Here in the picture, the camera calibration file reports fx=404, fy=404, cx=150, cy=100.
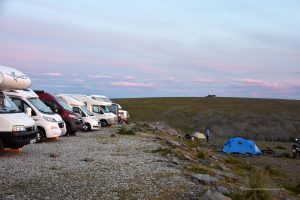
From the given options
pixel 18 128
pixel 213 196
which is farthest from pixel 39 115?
pixel 213 196

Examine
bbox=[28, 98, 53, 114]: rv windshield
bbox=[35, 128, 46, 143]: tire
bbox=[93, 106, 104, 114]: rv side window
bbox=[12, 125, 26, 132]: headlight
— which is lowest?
bbox=[35, 128, 46, 143]: tire

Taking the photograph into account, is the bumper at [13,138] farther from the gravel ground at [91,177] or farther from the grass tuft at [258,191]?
the grass tuft at [258,191]

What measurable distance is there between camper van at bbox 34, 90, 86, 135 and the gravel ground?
8.73 meters

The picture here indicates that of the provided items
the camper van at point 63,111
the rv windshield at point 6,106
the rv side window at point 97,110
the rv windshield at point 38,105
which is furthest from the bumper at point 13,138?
the rv side window at point 97,110

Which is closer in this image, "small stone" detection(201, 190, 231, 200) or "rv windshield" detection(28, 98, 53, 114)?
"small stone" detection(201, 190, 231, 200)

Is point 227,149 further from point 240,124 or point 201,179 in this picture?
point 240,124

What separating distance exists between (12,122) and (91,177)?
4516mm

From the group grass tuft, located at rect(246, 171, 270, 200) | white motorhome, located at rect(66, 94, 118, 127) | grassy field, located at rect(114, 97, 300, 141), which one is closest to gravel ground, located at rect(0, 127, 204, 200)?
grass tuft, located at rect(246, 171, 270, 200)

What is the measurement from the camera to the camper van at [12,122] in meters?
13.7

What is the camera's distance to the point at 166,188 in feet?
32.4

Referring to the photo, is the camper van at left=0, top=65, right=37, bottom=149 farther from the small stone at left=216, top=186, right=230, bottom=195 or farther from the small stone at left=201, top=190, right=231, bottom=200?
the small stone at left=201, top=190, right=231, bottom=200

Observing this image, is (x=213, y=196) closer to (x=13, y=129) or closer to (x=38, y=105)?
(x=13, y=129)

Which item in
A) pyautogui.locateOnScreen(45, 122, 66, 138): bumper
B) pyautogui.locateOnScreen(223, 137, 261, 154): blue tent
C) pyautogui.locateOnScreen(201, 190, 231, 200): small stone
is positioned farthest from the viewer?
pyautogui.locateOnScreen(223, 137, 261, 154): blue tent

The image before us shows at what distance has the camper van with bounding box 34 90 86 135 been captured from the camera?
24469 millimetres
